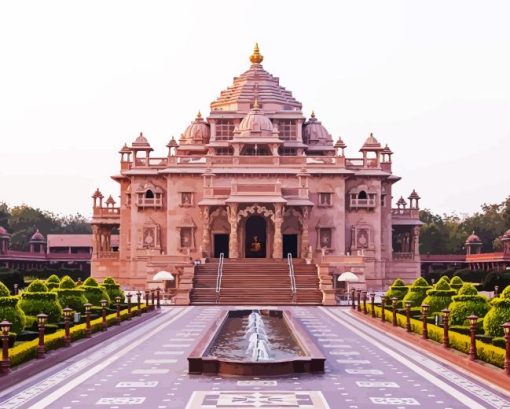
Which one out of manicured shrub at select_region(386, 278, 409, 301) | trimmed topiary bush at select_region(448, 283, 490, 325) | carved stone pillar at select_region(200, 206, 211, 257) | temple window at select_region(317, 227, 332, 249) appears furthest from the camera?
temple window at select_region(317, 227, 332, 249)

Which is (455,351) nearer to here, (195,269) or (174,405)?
(174,405)

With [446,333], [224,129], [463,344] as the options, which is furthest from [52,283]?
[224,129]

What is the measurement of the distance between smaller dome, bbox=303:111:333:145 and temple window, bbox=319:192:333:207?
27.5 feet

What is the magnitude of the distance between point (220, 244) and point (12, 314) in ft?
115

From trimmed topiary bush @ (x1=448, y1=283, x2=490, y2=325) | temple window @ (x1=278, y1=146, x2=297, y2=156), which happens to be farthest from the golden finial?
trimmed topiary bush @ (x1=448, y1=283, x2=490, y2=325)

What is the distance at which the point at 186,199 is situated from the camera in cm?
5612

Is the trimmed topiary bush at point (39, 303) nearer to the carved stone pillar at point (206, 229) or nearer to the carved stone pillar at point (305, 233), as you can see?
the carved stone pillar at point (206, 229)

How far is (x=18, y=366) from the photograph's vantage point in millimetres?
17297

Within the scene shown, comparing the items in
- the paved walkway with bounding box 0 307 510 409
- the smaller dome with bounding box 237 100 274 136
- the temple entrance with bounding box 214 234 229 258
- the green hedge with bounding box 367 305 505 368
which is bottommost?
the paved walkway with bounding box 0 307 510 409

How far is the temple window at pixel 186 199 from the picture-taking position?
184 feet

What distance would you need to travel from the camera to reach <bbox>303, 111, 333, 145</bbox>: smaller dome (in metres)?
64.1

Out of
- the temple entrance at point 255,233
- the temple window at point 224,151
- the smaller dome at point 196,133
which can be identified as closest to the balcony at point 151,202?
the temple entrance at point 255,233

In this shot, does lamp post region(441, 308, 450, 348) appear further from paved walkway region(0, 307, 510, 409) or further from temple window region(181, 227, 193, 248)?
temple window region(181, 227, 193, 248)

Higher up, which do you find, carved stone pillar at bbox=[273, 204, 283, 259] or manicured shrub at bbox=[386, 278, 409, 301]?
carved stone pillar at bbox=[273, 204, 283, 259]
